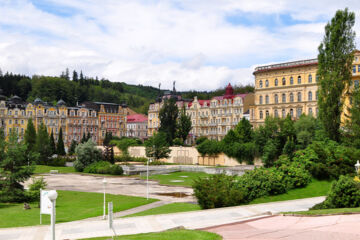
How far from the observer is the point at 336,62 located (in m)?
45.6

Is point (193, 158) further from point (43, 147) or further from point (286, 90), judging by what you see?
point (43, 147)

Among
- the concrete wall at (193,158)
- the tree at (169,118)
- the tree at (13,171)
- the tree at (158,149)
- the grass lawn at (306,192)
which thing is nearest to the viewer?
the grass lawn at (306,192)

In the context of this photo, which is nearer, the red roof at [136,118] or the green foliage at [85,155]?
the green foliage at [85,155]

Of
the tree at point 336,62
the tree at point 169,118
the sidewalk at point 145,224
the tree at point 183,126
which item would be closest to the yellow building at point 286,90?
the tree at point 183,126

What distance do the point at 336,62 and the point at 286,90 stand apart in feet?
95.6

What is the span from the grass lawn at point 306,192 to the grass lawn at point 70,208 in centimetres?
1108

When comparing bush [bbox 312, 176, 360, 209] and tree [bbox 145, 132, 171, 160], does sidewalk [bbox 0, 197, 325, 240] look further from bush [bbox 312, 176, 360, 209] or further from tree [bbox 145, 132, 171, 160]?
tree [bbox 145, 132, 171, 160]

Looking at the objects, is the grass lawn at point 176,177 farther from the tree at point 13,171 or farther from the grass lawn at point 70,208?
the tree at point 13,171

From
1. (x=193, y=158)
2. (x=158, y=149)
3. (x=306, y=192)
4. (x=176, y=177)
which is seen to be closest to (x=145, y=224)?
(x=306, y=192)

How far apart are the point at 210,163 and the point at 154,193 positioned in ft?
119

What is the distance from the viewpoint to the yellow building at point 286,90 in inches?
2810

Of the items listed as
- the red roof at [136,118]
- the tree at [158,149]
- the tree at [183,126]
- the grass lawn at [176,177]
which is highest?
the red roof at [136,118]

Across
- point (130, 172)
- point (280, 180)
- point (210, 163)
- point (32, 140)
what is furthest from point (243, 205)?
point (32, 140)

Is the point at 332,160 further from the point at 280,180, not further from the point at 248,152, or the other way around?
the point at 248,152
